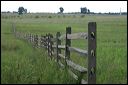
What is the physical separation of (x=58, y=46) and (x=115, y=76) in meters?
4.09

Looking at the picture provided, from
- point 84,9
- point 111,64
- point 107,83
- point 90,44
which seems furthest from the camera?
point 84,9

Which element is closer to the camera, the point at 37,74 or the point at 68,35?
the point at 37,74

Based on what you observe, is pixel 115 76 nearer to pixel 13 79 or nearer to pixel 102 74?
pixel 102 74

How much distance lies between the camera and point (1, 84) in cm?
746

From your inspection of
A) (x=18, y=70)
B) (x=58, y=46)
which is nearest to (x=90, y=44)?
(x=18, y=70)

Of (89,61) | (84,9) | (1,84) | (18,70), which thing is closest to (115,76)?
(89,61)

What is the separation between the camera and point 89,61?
23.9 feet

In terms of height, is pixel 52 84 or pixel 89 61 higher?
pixel 89 61

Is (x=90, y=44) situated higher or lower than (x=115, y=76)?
higher

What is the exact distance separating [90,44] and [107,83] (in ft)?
3.57

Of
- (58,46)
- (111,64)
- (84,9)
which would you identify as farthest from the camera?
(84,9)

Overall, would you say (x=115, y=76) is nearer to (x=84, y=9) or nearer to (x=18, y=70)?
(x=18, y=70)

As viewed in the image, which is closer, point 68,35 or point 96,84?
point 96,84

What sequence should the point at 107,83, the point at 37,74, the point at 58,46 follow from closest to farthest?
the point at 107,83, the point at 37,74, the point at 58,46
